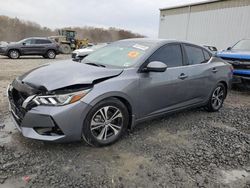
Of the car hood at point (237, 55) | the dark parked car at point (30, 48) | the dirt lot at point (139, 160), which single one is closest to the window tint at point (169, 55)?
the dirt lot at point (139, 160)

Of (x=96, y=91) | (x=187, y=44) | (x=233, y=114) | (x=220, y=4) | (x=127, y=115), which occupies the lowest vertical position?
(x=233, y=114)

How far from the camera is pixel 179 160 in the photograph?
2861mm

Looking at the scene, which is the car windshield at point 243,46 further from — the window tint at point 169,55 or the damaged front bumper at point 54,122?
the damaged front bumper at point 54,122

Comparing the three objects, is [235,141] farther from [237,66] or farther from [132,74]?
[237,66]

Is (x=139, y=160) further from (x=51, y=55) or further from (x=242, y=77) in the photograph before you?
(x=51, y=55)

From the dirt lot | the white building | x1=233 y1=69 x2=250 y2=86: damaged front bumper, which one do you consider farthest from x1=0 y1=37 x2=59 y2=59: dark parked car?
x1=233 y1=69 x2=250 y2=86: damaged front bumper

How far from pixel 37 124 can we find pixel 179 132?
2.27 metres

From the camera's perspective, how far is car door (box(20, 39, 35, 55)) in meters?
15.3

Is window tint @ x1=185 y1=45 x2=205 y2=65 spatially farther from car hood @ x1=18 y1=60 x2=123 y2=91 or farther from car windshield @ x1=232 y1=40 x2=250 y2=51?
car windshield @ x1=232 y1=40 x2=250 y2=51

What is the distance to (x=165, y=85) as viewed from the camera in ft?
11.5

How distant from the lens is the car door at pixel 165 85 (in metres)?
3.29

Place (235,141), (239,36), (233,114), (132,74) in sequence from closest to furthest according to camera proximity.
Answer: (132,74) → (235,141) → (233,114) → (239,36)

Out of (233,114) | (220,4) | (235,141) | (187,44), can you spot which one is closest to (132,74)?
(187,44)

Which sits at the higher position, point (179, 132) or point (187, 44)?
point (187, 44)
